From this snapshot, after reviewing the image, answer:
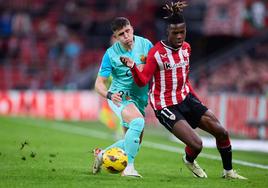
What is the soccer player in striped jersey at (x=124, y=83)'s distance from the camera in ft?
37.2

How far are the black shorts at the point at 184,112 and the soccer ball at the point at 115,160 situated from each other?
2.39 feet

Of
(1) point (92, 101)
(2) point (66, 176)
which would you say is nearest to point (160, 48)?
(2) point (66, 176)

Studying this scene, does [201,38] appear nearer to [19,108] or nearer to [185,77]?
[19,108]

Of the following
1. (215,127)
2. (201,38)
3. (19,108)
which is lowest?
(19,108)

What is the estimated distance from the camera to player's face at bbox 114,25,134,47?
11.4 meters

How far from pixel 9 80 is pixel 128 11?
602 centimetres

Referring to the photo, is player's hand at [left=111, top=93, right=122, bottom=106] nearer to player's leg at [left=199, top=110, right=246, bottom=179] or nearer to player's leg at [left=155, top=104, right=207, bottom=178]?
player's leg at [left=155, top=104, right=207, bottom=178]

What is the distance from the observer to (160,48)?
11.3 metres

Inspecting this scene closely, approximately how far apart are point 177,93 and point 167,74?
11.6 inches

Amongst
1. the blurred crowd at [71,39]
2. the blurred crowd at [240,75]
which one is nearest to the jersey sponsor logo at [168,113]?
the blurred crowd at [240,75]

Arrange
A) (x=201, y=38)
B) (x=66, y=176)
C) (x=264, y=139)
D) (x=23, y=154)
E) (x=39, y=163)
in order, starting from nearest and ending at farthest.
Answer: (x=66, y=176)
(x=39, y=163)
(x=23, y=154)
(x=264, y=139)
(x=201, y=38)

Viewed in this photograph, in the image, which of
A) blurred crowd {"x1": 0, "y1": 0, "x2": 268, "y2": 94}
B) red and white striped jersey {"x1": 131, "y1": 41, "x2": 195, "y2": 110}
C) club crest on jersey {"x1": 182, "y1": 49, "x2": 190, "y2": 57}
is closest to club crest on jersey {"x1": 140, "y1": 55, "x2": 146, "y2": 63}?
red and white striped jersey {"x1": 131, "y1": 41, "x2": 195, "y2": 110}

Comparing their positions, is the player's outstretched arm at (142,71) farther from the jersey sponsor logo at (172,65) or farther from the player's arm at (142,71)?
the jersey sponsor logo at (172,65)

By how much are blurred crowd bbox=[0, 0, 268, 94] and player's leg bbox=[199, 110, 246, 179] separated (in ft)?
65.3
